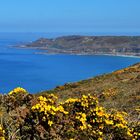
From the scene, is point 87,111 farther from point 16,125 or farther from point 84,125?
point 16,125

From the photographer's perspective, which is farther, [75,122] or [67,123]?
[75,122]

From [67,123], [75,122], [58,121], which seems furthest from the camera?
[75,122]

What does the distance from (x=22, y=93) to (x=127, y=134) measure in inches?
117

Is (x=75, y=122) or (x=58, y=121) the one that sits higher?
(x=58, y=121)

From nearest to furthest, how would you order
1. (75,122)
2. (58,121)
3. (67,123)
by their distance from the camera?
(58,121)
(67,123)
(75,122)

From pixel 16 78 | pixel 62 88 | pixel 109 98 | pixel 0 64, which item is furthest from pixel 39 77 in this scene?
pixel 109 98

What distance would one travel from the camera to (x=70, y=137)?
769 cm

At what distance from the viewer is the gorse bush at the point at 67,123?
735cm

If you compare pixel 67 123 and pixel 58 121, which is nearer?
pixel 58 121

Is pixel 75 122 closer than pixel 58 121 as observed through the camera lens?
No

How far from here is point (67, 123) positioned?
7801mm

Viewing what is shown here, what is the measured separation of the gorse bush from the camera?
7.35m

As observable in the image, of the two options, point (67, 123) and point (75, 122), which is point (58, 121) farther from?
point (75, 122)

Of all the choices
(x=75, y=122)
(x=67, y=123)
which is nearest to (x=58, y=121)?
(x=67, y=123)
